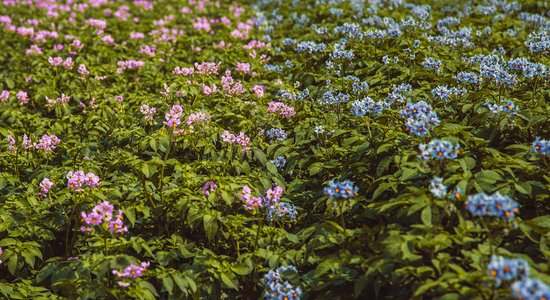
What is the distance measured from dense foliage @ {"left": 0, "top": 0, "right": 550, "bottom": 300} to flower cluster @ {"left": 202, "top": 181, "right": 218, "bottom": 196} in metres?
0.02

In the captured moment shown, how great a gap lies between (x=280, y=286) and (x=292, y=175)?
69.3 inches

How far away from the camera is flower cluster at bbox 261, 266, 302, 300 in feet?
11.0

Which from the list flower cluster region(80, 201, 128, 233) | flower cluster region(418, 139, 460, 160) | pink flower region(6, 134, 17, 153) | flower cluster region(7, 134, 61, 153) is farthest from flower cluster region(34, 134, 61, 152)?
flower cluster region(418, 139, 460, 160)

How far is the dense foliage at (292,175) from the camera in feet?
10.7

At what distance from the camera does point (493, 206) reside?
2914 mm

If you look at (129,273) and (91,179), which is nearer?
(129,273)

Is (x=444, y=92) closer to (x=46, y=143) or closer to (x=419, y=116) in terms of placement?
(x=419, y=116)

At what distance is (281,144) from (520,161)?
219 centimetres

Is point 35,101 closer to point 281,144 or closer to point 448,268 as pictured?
point 281,144

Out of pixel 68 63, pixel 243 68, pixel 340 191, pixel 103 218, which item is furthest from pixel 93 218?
pixel 68 63

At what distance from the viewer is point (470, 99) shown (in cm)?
492

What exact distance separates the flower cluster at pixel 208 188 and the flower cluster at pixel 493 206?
195 cm

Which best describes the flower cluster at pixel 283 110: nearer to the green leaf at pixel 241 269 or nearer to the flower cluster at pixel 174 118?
the flower cluster at pixel 174 118

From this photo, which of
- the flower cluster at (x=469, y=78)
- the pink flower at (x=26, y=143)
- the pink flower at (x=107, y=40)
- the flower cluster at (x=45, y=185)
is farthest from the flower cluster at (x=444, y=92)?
the pink flower at (x=107, y=40)
